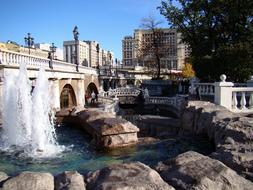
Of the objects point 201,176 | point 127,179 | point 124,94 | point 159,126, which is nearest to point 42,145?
point 159,126

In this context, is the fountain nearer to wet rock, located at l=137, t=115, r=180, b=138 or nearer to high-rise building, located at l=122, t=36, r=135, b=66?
wet rock, located at l=137, t=115, r=180, b=138

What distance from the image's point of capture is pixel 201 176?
434 centimetres

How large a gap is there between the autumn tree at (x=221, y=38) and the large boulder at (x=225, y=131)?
10611 mm

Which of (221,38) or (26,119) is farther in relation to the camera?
(221,38)

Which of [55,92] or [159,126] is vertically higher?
[55,92]

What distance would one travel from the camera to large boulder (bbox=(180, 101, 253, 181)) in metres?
5.13

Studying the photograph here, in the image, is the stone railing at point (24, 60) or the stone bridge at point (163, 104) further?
the stone bridge at point (163, 104)

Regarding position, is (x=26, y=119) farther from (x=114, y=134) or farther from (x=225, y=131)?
(x=225, y=131)

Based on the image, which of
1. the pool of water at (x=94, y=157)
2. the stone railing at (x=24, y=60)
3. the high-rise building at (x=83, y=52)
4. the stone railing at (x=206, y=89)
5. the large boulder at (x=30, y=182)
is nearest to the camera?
the large boulder at (x=30, y=182)

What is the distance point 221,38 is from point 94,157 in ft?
54.8

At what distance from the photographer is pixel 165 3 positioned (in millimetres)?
27547

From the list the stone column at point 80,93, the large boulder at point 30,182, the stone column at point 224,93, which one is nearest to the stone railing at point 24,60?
the stone column at point 80,93

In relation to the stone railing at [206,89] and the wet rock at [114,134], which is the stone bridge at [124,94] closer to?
the stone railing at [206,89]

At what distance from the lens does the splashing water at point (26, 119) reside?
1104cm
